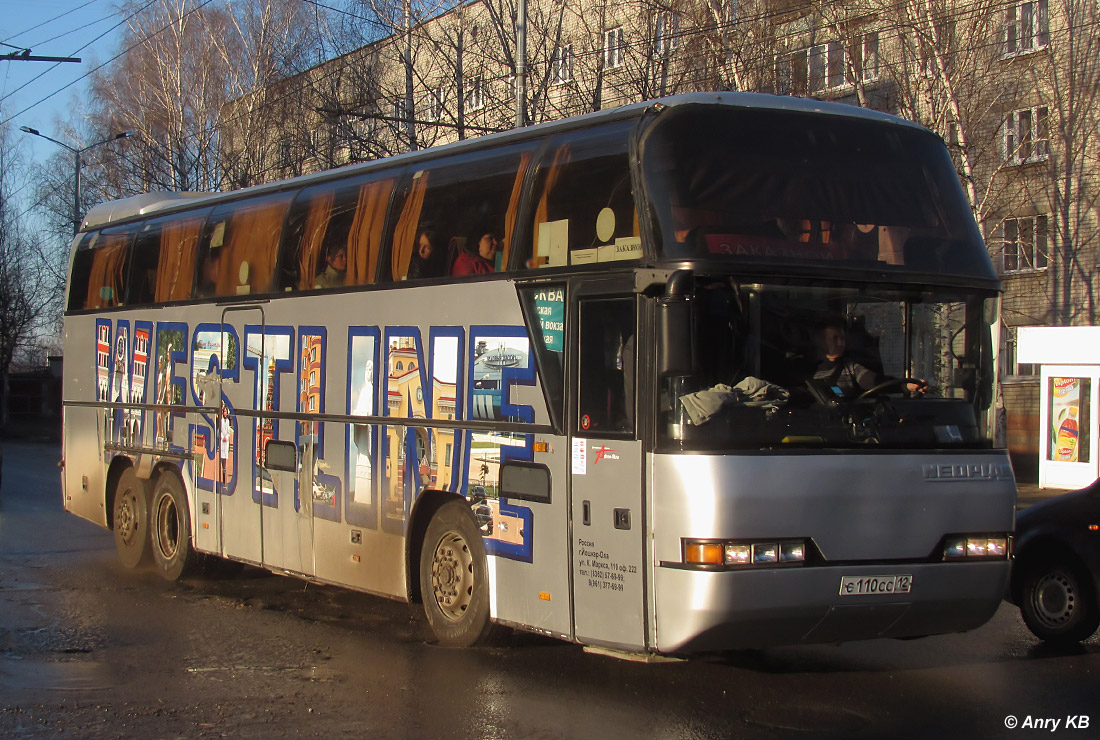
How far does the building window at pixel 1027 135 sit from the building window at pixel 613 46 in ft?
28.4

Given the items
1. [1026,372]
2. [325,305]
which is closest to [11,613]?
[325,305]

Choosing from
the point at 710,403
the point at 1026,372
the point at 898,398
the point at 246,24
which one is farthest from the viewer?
the point at 246,24

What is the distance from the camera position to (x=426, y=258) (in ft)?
29.4

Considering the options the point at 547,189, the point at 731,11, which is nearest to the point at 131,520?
the point at 547,189

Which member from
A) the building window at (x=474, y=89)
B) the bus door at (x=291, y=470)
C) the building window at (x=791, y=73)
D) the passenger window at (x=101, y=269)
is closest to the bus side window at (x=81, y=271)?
the passenger window at (x=101, y=269)

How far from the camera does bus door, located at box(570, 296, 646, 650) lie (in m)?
6.89

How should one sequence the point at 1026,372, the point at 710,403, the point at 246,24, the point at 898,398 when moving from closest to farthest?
the point at 710,403
the point at 898,398
the point at 1026,372
the point at 246,24

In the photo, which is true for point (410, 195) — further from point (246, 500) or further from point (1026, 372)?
point (1026, 372)

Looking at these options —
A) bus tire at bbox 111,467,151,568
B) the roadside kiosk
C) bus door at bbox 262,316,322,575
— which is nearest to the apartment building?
the roadside kiosk

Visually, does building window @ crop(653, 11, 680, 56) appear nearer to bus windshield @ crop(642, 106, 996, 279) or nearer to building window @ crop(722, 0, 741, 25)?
building window @ crop(722, 0, 741, 25)

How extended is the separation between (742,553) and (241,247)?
676 cm

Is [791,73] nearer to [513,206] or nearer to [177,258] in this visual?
[177,258]

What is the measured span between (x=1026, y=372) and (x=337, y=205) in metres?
23.9

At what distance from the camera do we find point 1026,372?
2975cm
